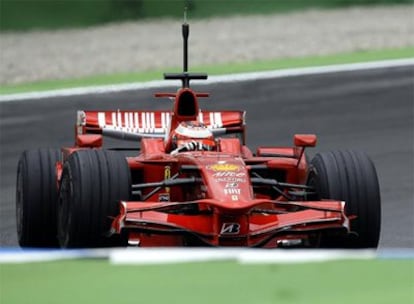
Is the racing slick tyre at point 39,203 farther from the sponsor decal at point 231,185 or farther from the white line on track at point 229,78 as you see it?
the white line on track at point 229,78

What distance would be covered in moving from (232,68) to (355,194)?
10.1m

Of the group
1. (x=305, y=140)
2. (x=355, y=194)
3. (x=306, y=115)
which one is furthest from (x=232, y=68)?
(x=355, y=194)

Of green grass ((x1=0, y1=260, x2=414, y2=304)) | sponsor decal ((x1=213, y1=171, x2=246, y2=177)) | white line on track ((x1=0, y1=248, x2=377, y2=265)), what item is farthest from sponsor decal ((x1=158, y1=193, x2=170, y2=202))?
green grass ((x1=0, y1=260, x2=414, y2=304))

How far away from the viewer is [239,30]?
24.1 metres

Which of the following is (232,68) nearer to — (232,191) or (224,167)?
(224,167)

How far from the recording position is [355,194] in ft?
35.4

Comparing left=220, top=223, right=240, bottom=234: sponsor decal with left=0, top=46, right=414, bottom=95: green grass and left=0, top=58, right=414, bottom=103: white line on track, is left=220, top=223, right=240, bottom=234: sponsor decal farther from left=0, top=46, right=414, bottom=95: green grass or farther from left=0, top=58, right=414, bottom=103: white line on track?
left=0, top=46, right=414, bottom=95: green grass

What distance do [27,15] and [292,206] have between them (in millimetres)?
12306

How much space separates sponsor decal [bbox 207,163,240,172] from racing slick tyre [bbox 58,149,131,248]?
61 cm

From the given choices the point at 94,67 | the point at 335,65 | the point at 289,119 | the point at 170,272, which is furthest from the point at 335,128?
the point at 170,272

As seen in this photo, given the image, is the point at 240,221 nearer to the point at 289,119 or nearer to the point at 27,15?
the point at 289,119

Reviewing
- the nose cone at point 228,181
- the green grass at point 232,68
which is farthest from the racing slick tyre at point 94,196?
the green grass at point 232,68

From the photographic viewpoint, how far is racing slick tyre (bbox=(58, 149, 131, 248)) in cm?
1027

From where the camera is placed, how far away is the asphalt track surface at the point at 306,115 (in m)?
15.8
